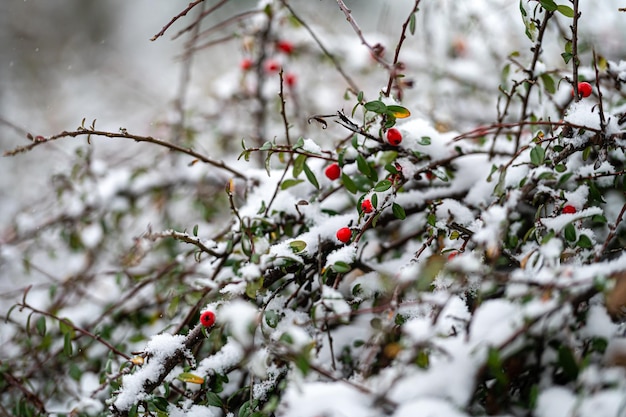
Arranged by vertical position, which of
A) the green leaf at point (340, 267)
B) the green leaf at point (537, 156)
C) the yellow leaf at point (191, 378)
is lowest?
the yellow leaf at point (191, 378)

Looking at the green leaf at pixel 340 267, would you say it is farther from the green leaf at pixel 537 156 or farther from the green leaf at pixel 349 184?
the green leaf at pixel 537 156

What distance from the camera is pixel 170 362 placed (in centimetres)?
94

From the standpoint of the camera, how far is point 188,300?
115 centimetres

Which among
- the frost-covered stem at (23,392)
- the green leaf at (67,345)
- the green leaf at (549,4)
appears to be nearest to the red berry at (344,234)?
the green leaf at (549,4)

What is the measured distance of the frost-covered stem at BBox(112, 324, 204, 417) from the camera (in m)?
0.92

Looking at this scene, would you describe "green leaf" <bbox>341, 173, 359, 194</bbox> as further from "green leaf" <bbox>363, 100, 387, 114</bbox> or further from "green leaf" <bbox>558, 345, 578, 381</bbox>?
"green leaf" <bbox>558, 345, 578, 381</bbox>

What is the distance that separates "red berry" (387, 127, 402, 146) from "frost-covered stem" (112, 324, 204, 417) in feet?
1.76

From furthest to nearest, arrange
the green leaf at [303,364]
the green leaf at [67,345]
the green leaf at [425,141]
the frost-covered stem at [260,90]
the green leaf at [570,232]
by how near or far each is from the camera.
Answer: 1. the frost-covered stem at [260,90]
2. the green leaf at [67,345]
3. the green leaf at [425,141]
4. the green leaf at [570,232]
5. the green leaf at [303,364]

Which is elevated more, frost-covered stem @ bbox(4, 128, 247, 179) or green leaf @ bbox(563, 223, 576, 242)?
frost-covered stem @ bbox(4, 128, 247, 179)

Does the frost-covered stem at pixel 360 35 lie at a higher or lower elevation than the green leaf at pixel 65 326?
higher

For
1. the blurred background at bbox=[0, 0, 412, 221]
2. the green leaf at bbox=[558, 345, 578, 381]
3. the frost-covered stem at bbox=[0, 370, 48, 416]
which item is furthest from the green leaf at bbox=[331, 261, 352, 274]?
the blurred background at bbox=[0, 0, 412, 221]

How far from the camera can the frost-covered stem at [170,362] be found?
3.00 ft

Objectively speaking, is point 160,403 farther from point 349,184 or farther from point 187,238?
point 349,184

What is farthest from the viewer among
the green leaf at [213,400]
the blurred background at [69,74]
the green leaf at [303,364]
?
the blurred background at [69,74]
